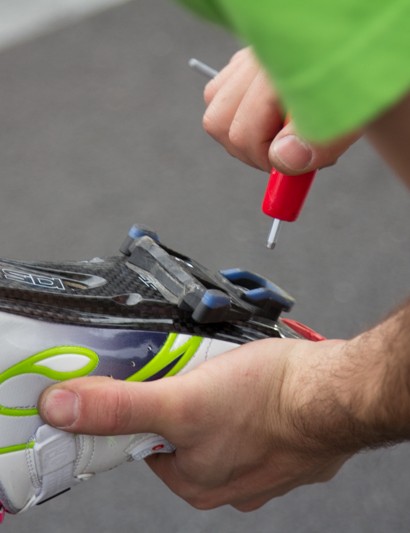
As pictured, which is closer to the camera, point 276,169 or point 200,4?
point 200,4

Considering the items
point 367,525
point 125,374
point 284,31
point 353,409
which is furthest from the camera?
point 367,525

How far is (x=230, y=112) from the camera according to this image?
128 cm

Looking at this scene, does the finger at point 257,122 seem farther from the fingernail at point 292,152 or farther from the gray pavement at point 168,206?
the gray pavement at point 168,206

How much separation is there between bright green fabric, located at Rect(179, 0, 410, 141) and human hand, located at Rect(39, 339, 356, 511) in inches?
21.6

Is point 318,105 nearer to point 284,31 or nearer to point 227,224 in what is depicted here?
point 284,31

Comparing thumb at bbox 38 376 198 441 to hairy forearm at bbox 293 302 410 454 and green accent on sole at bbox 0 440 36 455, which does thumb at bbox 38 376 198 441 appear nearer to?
green accent on sole at bbox 0 440 36 455


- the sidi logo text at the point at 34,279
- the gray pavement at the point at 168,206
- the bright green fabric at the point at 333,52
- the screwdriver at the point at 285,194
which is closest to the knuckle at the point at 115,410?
the sidi logo text at the point at 34,279

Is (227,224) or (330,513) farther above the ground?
(227,224)

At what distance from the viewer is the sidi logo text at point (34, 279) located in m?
1.15

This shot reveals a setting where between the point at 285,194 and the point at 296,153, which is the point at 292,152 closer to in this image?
the point at 296,153

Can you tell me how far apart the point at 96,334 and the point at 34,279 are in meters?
0.10

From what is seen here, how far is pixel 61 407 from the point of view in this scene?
1110 millimetres

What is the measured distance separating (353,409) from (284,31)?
547 millimetres

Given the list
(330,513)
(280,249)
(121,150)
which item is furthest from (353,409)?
(121,150)
